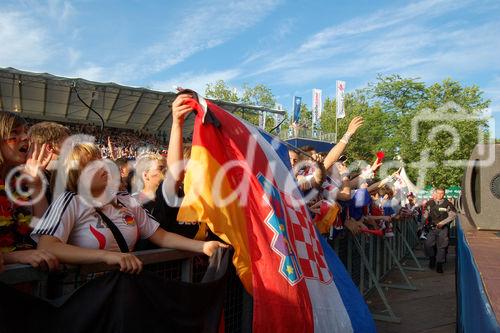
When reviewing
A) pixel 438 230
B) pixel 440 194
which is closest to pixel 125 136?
pixel 440 194

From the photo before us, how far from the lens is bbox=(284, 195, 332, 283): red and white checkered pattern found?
330 centimetres

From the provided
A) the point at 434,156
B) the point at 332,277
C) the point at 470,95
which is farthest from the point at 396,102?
the point at 332,277

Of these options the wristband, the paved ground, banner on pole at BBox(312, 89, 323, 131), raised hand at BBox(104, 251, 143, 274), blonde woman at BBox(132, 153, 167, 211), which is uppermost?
banner on pole at BBox(312, 89, 323, 131)

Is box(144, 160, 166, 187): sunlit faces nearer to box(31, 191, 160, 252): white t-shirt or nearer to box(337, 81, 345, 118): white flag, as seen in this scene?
box(31, 191, 160, 252): white t-shirt

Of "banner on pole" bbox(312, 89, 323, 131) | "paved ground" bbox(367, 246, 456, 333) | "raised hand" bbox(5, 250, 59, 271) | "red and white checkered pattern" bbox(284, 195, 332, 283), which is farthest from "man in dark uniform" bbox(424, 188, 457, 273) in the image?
"banner on pole" bbox(312, 89, 323, 131)

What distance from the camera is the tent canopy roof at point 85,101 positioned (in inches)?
776

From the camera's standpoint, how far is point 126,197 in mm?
2924

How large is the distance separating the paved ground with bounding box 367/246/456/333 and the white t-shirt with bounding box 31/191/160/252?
4.03 metres

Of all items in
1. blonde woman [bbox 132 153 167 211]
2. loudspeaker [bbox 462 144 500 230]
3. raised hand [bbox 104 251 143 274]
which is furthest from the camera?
loudspeaker [bbox 462 144 500 230]

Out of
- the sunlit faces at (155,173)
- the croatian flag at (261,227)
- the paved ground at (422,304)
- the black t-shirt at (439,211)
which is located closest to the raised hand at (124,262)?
the croatian flag at (261,227)

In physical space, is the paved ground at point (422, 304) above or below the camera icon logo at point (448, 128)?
below

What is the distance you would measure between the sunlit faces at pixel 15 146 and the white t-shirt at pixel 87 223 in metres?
0.45

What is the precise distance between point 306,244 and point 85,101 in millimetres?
23417

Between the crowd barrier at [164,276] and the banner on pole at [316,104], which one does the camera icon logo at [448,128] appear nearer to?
the banner on pole at [316,104]
